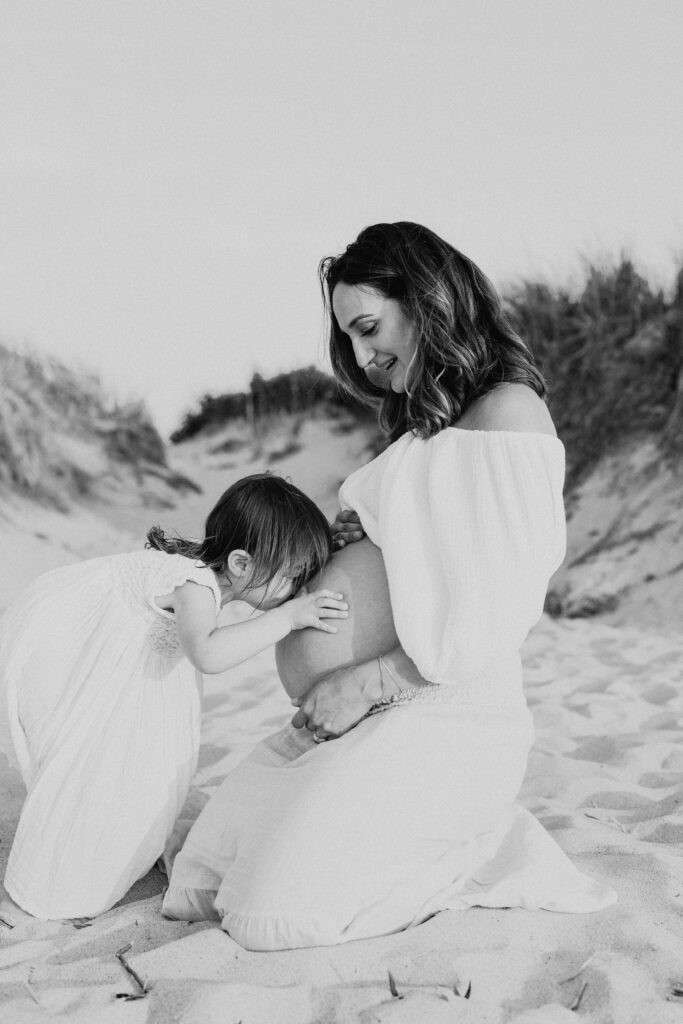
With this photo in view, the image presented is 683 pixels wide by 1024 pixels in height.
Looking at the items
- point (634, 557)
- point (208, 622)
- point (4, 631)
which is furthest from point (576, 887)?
point (634, 557)

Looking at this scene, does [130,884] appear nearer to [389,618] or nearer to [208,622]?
[208,622]

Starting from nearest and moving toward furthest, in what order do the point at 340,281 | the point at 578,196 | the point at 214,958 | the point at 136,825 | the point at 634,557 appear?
the point at 214,958
the point at 136,825
the point at 340,281
the point at 634,557
the point at 578,196

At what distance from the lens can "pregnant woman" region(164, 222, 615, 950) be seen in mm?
1909

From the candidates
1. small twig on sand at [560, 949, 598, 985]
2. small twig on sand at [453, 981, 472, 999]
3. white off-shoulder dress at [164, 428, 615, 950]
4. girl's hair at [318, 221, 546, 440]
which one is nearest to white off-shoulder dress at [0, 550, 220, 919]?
white off-shoulder dress at [164, 428, 615, 950]

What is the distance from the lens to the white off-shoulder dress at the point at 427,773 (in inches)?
74.4

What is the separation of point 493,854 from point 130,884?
2.61ft

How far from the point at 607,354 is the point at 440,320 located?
6007 mm

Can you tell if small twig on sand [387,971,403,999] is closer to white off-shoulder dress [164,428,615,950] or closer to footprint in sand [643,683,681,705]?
white off-shoulder dress [164,428,615,950]

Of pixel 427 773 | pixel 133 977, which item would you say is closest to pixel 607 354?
pixel 427 773

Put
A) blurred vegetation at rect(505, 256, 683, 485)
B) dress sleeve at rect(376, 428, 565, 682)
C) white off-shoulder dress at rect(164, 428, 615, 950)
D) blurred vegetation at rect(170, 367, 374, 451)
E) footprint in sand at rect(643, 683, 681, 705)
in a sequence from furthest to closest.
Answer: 1. blurred vegetation at rect(170, 367, 374, 451)
2. blurred vegetation at rect(505, 256, 683, 485)
3. footprint in sand at rect(643, 683, 681, 705)
4. dress sleeve at rect(376, 428, 565, 682)
5. white off-shoulder dress at rect(164, 428, 615, 950)

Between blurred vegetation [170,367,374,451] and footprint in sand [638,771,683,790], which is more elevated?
blurred vegetation [170,367,374,451]

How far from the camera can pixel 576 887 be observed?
6.64 feet

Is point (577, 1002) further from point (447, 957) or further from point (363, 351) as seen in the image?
point (363, 351)

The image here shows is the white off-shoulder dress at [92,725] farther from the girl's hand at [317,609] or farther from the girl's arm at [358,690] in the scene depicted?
the girl's arm at [358,690]
